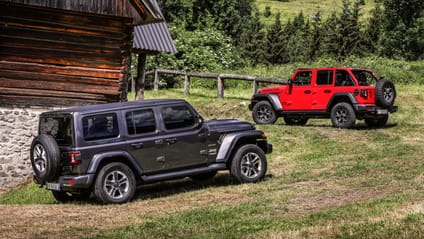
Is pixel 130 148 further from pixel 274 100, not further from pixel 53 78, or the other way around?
pixel 274 100

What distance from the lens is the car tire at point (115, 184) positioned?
11188 mm

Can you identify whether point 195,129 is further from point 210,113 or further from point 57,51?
point 210,113

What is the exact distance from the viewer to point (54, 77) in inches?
683

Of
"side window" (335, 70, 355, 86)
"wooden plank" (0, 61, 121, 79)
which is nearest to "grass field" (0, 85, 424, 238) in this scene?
"side window" (335, 70, 355, 86)

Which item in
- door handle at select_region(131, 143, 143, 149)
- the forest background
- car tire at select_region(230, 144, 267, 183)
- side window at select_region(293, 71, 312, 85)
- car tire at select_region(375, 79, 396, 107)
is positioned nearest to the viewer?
door handle at select_region(131, 143, 143, 149)

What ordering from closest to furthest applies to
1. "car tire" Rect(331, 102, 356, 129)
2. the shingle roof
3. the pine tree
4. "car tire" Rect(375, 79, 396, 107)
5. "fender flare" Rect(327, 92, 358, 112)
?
"car tire" Rect(375, 79, 396, 107) < "fender flare" Rect(327, 92, 358, 112) < "car tire" Rect(331, 102, 356, 129) < the shingle roof < the pine tree

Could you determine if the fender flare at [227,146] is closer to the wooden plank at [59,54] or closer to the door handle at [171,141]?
the door handle at [171,141]

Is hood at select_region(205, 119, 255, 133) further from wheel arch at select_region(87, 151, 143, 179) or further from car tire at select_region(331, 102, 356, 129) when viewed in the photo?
car tire at select_region(331, 102, 356, 129)

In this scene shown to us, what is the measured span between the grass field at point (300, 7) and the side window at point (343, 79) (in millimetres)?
107167

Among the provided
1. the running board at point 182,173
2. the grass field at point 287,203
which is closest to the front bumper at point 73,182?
the grass field at point 287,203

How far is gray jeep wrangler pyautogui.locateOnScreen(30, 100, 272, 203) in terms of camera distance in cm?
1124

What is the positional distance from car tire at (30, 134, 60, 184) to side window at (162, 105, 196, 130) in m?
2.10

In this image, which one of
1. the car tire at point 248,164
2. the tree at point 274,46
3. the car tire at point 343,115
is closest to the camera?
the car tire at point 248,164

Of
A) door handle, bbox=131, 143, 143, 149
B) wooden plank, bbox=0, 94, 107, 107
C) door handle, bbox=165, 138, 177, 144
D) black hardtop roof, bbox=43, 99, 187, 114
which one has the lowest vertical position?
door handle, bbox=131, 143, 143, 149
